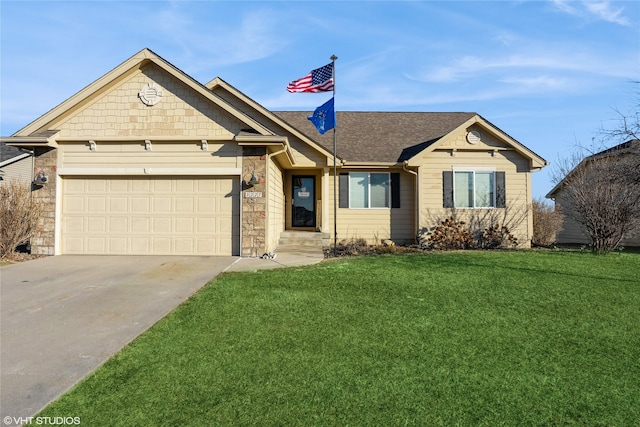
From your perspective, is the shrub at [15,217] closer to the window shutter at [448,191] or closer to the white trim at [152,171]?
the white trim at [152,171]

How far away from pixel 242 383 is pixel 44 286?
573cm

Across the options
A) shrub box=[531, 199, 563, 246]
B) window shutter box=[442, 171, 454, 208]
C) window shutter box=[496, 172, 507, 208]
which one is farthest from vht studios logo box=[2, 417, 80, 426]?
shrub box=[531, 199, 563, 246]

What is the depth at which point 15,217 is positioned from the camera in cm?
983

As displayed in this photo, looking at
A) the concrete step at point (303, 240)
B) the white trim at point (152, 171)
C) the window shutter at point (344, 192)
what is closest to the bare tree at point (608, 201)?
the window shutter at point (344, 192)

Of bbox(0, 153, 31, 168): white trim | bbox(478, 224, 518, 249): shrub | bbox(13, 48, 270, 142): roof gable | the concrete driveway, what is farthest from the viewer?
bbox(0, 153, 31, 168): white trim

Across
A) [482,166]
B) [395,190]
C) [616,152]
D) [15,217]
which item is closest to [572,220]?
[616,152]

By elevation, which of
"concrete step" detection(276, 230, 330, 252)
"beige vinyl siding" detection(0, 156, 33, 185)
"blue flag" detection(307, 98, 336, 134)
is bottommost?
"concrete step" detection(276, 230, 330, 252)

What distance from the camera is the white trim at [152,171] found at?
406 inches

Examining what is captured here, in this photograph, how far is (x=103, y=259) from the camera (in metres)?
9.80

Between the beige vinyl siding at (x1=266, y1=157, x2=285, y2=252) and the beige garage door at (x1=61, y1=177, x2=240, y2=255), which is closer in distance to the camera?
the beige garage door at (x1=61, y1=177, x2=240, y2=255)

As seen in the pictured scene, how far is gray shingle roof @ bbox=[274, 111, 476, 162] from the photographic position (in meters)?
14.4

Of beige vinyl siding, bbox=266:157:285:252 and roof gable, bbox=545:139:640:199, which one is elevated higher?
roof gable, bbox=545:139:640:199

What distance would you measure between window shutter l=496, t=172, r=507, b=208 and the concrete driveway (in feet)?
32.5

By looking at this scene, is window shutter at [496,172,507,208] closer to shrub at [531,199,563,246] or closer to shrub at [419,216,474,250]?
shrub at [419,216,474,250]
